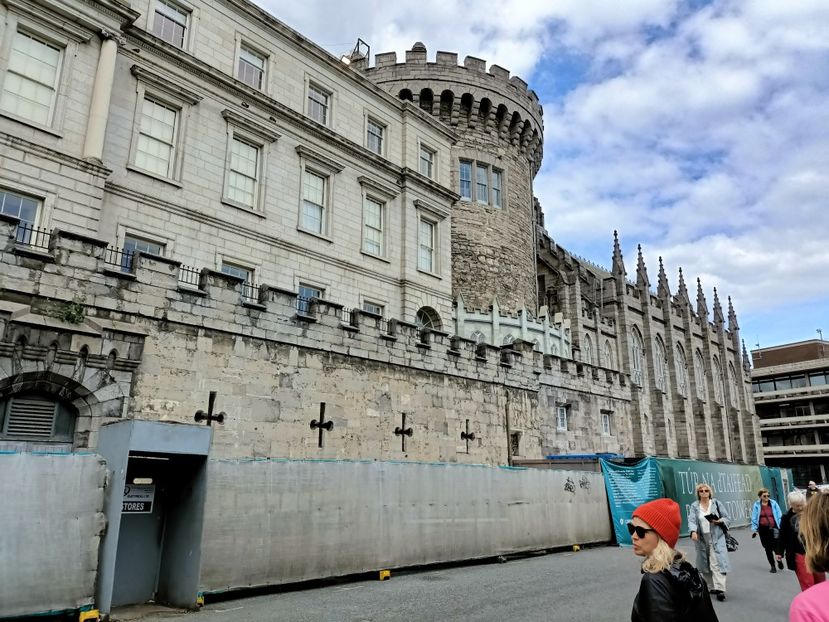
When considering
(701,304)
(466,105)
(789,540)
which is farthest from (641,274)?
(789,540)

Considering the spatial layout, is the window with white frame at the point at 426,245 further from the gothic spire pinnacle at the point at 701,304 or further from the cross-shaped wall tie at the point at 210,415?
the gothic spire pinnacle at the point at 701,304

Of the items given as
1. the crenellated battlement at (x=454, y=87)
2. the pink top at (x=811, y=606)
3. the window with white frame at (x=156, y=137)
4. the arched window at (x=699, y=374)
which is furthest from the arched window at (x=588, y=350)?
the pink top at (x=811, y=606)

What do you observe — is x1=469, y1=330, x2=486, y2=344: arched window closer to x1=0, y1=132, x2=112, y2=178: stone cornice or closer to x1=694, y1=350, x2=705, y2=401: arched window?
x1=0, y1=132, x2=112, y2=178: stone cornice

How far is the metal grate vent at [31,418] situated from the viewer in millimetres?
9830

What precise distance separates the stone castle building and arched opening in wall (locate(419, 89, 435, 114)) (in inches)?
294

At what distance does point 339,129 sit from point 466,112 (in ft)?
42.0

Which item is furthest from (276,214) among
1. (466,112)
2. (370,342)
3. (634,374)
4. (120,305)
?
(634,374)

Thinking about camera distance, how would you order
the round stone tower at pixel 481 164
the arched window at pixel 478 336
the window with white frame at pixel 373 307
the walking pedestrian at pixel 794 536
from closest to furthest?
the walking pedestrian at pixel 794 536
the window with white frame at pixel 373 307
the arched window at pixel 478 336
the round stone tower at pixel 481 164

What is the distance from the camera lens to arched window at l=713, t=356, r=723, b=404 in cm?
5196

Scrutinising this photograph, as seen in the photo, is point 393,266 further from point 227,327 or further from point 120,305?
point 120,305

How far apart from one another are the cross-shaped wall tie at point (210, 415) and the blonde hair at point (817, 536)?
11.0 meters

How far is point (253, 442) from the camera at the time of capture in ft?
40.8

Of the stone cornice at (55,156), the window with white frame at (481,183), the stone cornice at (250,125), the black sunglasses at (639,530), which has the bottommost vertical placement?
the black sunglasses at (639,530)

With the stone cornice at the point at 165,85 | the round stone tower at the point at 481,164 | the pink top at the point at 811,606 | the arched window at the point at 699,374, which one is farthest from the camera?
the arched window at the point at 699,374
